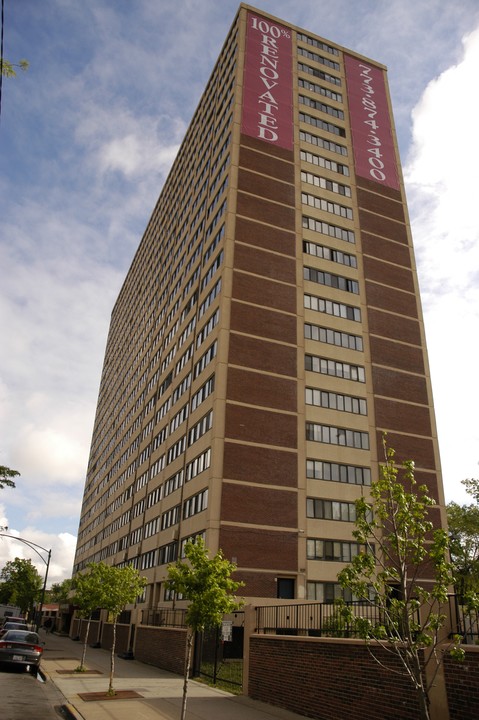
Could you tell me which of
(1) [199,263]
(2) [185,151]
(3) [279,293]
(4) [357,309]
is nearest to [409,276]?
(4) [357,309]

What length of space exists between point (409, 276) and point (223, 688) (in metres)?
35.8

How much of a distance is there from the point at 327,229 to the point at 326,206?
241 cm

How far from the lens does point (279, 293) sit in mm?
39438

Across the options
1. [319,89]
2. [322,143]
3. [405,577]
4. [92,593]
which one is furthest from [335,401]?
[319,89]

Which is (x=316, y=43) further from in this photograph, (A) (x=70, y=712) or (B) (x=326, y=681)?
(A) (x=70, y=712)

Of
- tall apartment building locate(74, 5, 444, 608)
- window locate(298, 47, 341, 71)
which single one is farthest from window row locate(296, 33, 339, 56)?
window locate(298, 47, 341, 71)

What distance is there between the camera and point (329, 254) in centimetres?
4331

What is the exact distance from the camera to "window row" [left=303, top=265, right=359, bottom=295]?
136ft

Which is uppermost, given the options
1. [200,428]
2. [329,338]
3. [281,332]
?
[329,338]

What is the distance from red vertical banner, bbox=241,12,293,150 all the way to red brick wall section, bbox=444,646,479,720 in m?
42.4

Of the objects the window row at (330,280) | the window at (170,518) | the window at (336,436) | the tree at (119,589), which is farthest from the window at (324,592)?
the window row at (330,280)

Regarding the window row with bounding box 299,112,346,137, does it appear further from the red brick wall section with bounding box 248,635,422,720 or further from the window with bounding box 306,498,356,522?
the red brick wall section with bounding box 248,635,422,720

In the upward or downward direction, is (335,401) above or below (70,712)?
above

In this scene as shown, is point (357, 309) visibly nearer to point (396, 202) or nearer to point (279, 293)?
point (279, 293)
